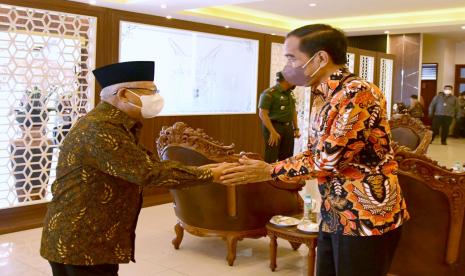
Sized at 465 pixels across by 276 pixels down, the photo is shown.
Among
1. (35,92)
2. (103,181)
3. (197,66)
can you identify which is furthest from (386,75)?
(103,181)

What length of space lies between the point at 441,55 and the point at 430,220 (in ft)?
43.7

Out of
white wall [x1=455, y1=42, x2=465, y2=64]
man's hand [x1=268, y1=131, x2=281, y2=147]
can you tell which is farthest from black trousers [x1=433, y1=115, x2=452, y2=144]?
man's hand [x1=268, y1=131, x2=281, y2=147]

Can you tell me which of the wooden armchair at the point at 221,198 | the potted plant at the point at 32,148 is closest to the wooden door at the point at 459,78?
the wooden armchair at the point at 221,198

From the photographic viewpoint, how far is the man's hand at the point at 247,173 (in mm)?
2039

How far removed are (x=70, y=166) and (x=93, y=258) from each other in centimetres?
32

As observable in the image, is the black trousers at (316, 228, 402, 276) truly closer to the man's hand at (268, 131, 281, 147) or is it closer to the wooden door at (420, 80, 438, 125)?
the man's hand at (268, 131, 281, 147)

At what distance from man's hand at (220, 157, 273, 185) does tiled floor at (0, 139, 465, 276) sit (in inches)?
73.3

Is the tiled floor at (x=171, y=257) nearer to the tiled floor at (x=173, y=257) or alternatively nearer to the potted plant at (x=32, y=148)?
the tiled floor at (x=173, y=257)

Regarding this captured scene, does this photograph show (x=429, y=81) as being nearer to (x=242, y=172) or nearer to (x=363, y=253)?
(x=242, y=172)

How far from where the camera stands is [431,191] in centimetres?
271

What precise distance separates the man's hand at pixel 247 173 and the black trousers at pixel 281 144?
387 cm

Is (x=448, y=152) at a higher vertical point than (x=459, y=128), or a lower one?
lower

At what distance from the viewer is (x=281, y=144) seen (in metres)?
6.05

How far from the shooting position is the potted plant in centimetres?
503
